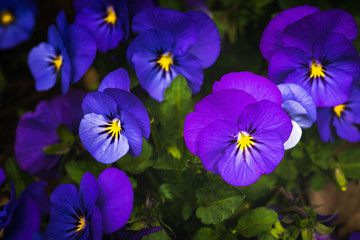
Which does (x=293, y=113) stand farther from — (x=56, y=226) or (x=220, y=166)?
(x=56, y=226)

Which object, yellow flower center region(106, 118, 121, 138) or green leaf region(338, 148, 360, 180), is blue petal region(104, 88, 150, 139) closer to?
yellow flower center region(106, 118, 121, 138)

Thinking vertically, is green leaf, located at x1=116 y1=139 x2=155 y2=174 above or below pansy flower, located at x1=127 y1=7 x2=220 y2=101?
below

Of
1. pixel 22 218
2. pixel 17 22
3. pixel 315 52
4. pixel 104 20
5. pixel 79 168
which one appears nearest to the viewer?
pixel 22 218

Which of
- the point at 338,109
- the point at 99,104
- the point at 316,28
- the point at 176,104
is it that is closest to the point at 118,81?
the point at 99,104

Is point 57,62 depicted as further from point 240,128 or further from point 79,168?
point 240,128

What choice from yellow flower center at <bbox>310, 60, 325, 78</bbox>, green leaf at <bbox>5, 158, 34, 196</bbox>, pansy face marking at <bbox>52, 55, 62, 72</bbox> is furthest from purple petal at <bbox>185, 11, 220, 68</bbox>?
green leaf at <bbox>5, 158, 34, 196</bbox>

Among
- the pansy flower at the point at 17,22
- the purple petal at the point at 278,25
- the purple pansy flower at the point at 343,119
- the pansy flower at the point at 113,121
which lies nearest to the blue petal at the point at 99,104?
the pansy flower at the point at 113,121

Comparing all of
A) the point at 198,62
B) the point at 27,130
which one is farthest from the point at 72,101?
the point at 198,62
